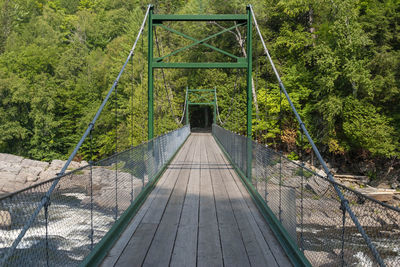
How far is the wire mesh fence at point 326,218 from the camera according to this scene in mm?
1699

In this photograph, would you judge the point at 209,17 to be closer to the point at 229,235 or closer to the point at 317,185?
the point at 229,235

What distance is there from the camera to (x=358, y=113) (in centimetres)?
1958

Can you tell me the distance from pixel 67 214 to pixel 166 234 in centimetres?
123

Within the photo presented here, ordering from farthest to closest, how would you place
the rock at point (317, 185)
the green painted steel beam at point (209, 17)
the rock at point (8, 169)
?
the rock at point (8, 169) → the green painted steel beam at point (209, 17) → the rock at point (317, 185)

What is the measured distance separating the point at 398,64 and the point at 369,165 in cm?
555

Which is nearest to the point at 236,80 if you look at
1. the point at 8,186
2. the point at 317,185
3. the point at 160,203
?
the point at 160,203

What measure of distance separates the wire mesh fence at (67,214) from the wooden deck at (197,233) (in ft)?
0.90

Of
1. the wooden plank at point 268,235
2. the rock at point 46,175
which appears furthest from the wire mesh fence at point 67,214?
the rock at point 46,175

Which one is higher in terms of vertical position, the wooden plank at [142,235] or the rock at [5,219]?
the rock at [5,219]

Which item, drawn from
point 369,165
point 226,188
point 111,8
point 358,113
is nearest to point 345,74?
point 358,113

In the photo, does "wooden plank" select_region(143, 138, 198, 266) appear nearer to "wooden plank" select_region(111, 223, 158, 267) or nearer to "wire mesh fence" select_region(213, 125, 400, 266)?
"wooden plank" select_region(111, 223, 158, 267)

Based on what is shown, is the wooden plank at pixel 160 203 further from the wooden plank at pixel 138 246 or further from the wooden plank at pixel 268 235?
the wooden plank at pixel 268 235

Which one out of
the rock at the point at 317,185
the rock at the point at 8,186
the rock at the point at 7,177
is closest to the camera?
the rock at the point at 317,185

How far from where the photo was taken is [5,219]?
5.43 ft
